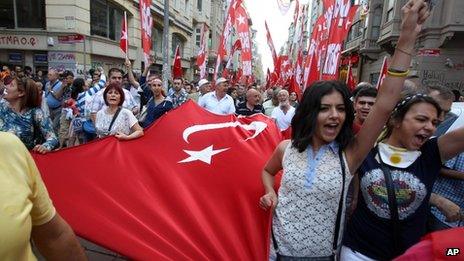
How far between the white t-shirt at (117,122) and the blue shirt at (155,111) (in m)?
1.12

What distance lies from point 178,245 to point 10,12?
19.5m

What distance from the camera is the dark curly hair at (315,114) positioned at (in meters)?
1.90

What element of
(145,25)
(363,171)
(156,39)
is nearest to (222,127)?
(363,171)

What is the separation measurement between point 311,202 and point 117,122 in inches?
136

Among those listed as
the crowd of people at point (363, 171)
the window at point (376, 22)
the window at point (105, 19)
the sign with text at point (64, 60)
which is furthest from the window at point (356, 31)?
the crowd of people at point (363, 171)

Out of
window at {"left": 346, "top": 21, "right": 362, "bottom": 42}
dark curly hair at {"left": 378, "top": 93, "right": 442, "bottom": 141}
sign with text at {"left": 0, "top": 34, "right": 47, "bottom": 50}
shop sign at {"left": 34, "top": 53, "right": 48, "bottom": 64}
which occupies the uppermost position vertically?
window at {"left": 346, "top": 21, "right": 362, "bottom": 42}

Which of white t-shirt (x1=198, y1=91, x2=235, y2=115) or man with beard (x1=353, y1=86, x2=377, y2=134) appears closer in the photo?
man with beard (x1=353, y1=86, x2=377, y2=134)

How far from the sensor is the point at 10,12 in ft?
57.2

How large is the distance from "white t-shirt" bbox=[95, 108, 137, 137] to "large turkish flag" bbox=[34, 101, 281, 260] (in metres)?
1.60

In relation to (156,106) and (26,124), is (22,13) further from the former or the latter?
(26,124)

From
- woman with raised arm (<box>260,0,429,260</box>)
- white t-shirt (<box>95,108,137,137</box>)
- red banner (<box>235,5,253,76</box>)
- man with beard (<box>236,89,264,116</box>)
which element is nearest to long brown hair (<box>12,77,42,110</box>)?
white t-shirt (<box>95,108,137,137</box>)

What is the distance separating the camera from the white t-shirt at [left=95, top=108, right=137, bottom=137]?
4627 millimetres

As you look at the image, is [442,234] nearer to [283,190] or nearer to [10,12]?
[283,190]

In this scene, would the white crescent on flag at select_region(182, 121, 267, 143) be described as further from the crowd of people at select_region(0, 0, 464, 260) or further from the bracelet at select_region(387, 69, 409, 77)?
the bracelet at select_region(387, 69, 409, 77)
